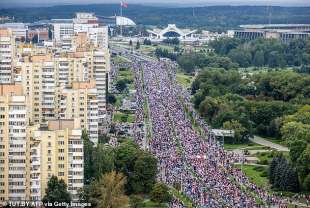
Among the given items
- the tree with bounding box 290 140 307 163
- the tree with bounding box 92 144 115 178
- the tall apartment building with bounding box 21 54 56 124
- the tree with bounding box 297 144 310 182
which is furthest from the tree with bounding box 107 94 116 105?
the tree with bounding box 92 144 115 178

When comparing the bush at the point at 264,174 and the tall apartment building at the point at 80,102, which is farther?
the tall apartment building at the point at 80,102

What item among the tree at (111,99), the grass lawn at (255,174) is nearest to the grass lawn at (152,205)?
the grass lawn at (255,174)

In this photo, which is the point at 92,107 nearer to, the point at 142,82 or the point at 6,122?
the point at 6,122

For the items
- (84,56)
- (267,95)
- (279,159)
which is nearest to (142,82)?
(267,95)

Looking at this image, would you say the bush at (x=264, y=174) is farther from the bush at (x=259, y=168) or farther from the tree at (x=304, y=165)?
the tree at (x=304, y=165)

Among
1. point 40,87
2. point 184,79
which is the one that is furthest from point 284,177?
point 184,79

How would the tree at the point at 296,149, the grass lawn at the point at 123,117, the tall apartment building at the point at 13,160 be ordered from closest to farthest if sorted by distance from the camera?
the tall apartment building at the point at 13,160
the tree at the point at 296,149
the grass lawn at the point at 123,117

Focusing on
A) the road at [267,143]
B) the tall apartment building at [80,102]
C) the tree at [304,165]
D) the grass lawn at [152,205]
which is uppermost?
the tall apartment building at [80,102]
